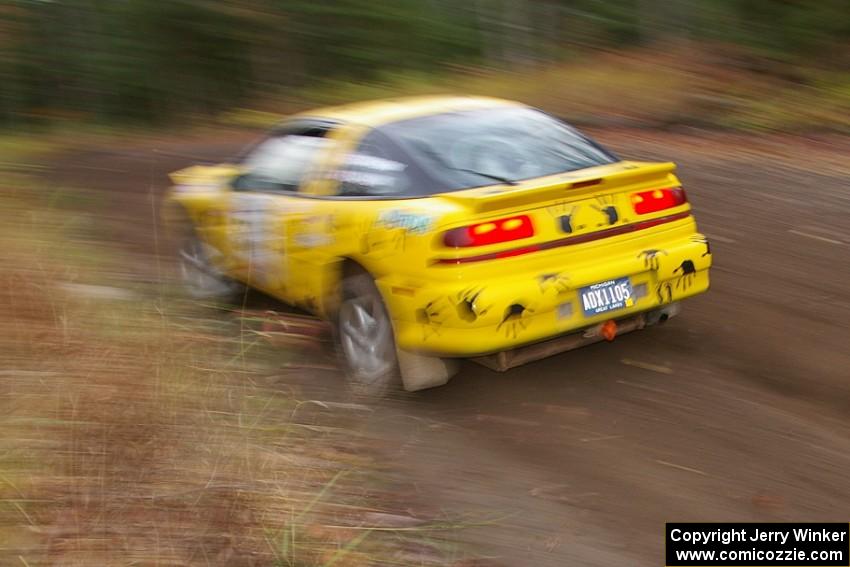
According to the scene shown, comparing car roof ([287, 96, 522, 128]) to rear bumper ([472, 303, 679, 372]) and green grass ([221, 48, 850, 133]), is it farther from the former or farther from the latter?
green grass ([221, 48, 850, 133])

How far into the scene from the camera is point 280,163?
6.53m

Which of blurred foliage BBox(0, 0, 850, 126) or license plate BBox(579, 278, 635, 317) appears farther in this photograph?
blurred foliage BBox(0, 0, 850, 126)

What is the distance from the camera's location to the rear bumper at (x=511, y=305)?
5.00m

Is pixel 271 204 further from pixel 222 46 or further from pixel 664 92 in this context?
pixel 222 46

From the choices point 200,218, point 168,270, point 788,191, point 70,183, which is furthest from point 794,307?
point 70,183

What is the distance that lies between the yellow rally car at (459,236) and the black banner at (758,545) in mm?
1339

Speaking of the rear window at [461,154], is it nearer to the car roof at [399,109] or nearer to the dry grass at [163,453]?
the car roof at [399,109]

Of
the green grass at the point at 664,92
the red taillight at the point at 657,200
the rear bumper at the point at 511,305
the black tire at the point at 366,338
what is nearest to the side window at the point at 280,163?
the black tire at the point at 366,338

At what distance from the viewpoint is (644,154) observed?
38.7ft

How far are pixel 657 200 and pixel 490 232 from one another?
1108mm

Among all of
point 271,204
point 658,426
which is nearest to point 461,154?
point 271,204

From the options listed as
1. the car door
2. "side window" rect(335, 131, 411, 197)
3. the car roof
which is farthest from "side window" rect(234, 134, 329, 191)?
"side window" rect(335, 131, 411, 197)

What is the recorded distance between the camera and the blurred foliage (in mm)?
23891

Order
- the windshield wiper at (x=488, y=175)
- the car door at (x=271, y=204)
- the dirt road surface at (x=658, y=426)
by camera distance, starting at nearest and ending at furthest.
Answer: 1. the dirt road surface at (x=658, y=426)
2. the windshield wiper at (x=488, y=175)
3. the car door at (x=271, y=204)
